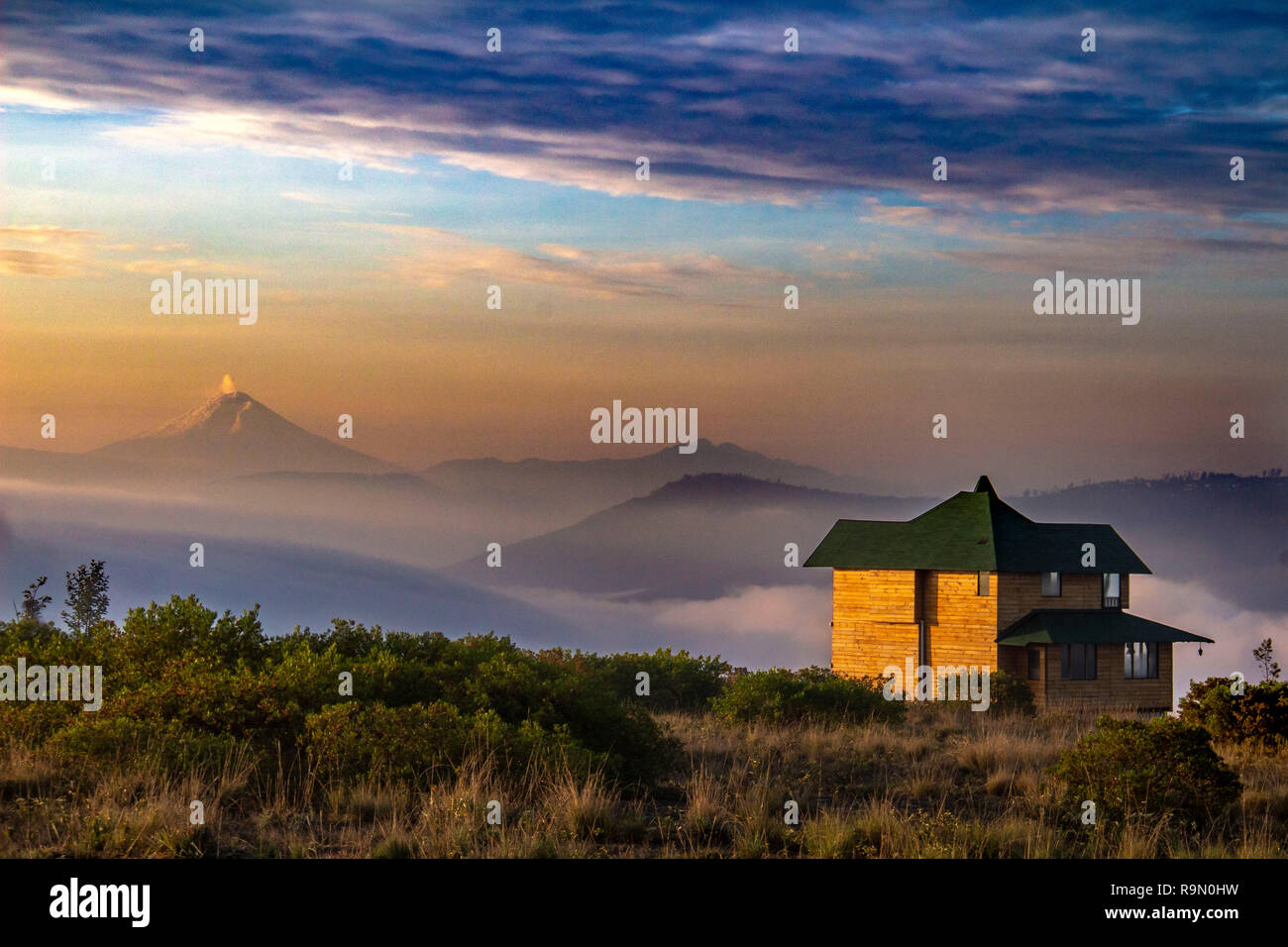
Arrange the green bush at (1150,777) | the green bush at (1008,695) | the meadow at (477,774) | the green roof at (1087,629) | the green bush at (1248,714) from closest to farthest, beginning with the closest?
the meadow at (477,774)
the green bush at (1150,777)
the green bush at (1248,714)
the green bush at (1008,695)
the green roof at (1087,629)

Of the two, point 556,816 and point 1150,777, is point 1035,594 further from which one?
point 556,816

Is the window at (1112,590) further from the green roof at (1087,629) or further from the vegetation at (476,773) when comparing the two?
the vegetation at (476,773)

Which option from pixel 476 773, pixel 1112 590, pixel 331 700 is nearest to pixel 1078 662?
pixel 1112 590

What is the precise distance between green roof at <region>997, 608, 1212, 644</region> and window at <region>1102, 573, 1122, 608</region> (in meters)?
0.25

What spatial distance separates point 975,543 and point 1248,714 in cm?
2242

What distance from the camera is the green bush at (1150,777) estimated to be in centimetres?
1486

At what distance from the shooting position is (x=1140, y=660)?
46.2m

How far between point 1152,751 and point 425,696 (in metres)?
9.17

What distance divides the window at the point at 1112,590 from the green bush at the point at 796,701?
21.2m

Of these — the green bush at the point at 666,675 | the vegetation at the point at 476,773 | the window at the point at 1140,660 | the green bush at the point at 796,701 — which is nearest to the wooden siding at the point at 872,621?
the window at the point at 1140,660

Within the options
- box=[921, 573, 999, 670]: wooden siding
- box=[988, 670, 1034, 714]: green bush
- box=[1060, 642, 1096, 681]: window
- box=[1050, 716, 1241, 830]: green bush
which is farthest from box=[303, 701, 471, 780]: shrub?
box=[1060, 642, 1096, 681]: window

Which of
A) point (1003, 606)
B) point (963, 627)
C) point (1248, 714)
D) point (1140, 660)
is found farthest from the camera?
point (1140, 660)

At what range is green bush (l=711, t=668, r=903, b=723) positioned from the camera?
26000 millimetres
